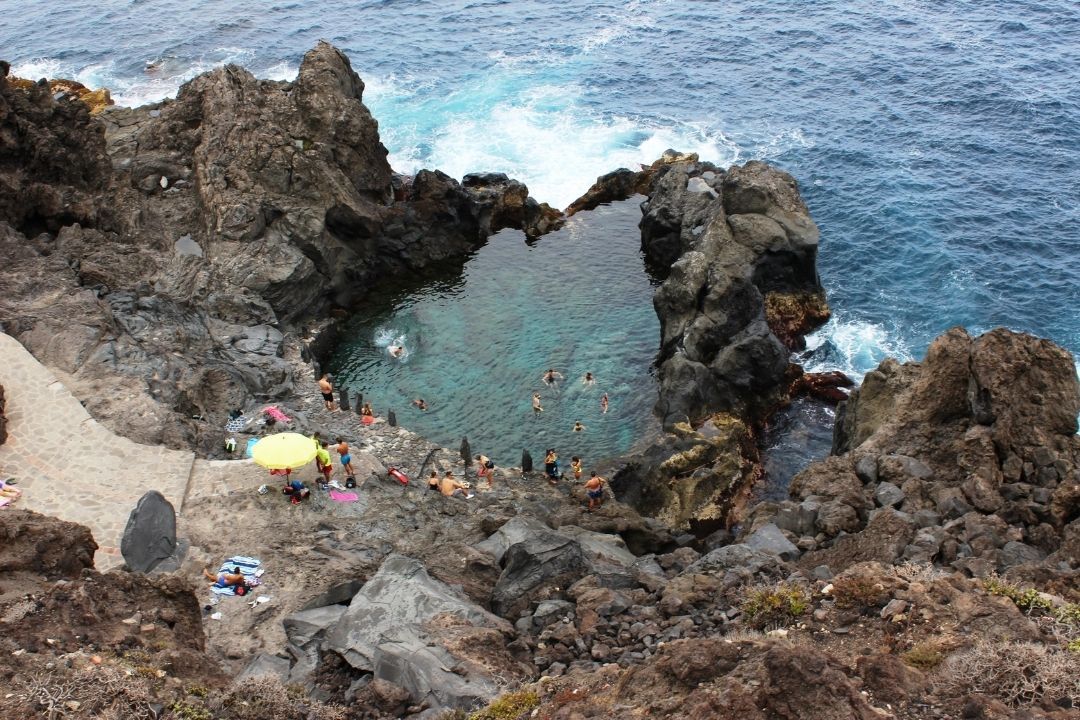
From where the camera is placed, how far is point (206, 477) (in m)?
30.7

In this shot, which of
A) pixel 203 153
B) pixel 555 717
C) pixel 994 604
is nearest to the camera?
pixel 555 717

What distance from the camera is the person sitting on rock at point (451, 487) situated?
35344mm

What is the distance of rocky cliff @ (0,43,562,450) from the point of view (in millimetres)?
37719

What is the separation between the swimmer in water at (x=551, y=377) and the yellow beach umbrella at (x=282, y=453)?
18.6 m

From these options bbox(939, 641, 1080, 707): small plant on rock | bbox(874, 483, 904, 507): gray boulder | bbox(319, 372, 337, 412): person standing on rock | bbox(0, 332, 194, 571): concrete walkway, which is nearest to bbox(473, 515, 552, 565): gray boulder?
bbox(0, 332, 194, 571): concrete walkway

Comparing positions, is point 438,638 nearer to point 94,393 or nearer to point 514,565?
point 514,565

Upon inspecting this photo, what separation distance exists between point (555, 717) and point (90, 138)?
46236 mm

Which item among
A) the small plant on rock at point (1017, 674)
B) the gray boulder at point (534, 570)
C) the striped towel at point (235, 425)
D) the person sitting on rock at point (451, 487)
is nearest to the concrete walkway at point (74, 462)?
the striped towel at point (235, 425)

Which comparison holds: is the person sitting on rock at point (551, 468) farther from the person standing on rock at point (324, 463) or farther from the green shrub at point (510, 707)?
the green shrub at point (510, 707)

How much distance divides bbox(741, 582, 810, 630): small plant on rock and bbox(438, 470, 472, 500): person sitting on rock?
16931 mm

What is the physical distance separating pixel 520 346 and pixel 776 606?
104 feet

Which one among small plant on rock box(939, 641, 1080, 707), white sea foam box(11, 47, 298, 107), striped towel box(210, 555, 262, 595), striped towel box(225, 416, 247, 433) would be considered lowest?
striped towel box(225, 416, 247, 433)

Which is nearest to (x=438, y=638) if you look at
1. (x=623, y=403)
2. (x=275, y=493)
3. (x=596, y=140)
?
(x=275, y=493)

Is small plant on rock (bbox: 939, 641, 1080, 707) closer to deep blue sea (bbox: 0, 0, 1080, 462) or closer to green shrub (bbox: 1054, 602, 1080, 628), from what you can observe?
green shrub (bbox: 1054, 602, 1080, 628)
